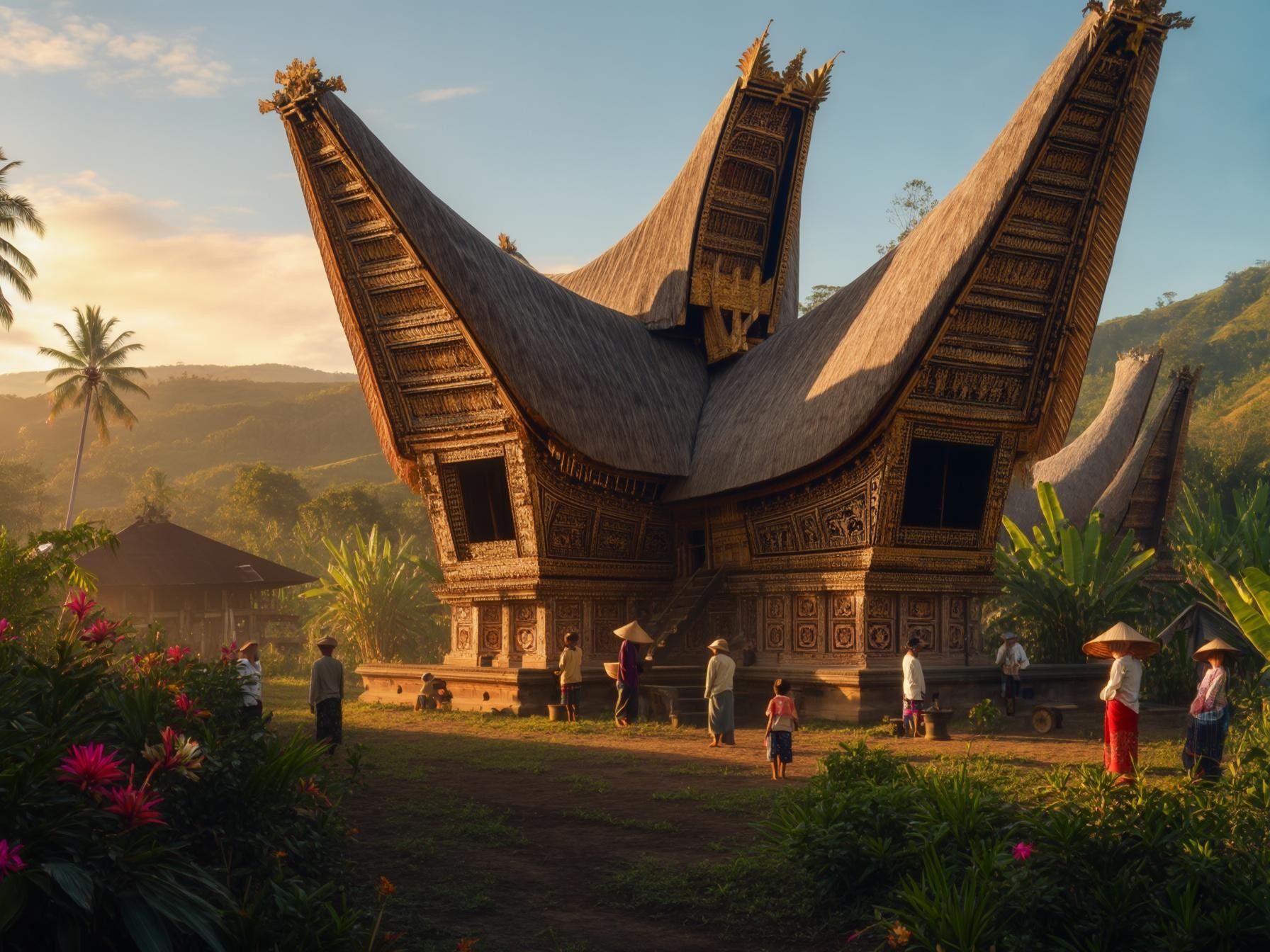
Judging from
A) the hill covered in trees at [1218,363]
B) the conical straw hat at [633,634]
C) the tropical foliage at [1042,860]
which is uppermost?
the hill covered in trees at [1218,363]

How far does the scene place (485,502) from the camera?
22.1 meters

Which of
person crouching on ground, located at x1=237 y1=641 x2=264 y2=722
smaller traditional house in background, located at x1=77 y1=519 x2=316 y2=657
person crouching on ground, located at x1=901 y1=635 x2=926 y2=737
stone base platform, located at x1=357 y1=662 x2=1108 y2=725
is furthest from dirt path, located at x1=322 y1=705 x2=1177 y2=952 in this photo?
smaller traditional house in background, located at x1=77 y1=519 x2=316 y2=657

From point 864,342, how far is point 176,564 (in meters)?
23.8

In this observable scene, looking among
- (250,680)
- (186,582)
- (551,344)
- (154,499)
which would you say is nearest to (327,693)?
(250,680)

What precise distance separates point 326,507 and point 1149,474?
Result: 34.4 meters

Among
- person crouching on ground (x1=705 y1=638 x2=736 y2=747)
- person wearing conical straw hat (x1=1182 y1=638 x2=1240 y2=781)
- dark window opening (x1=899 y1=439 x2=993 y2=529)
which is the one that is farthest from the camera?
dark window opening (x1=899 y1=439 x2=993 y2=529)

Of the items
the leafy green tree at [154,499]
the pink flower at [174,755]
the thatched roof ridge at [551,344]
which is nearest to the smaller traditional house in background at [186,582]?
the leafy green tree at [154,499]

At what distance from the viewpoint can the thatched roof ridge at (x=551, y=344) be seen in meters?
19.3

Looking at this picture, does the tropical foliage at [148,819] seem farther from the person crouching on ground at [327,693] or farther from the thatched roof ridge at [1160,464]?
the thatched roof ridge at [1160,464]

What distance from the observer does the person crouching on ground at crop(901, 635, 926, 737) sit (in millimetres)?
15508

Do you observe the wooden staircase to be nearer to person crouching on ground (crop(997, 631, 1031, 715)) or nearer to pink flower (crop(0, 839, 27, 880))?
person crouching on ground (crop(997, 631, 1031, 715))

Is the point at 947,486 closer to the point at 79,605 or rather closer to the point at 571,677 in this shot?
the point at 571,677

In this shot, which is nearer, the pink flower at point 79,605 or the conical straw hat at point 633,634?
the pink flower at point 79,605

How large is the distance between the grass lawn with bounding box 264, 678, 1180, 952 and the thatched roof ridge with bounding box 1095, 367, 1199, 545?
1171 centimetres
